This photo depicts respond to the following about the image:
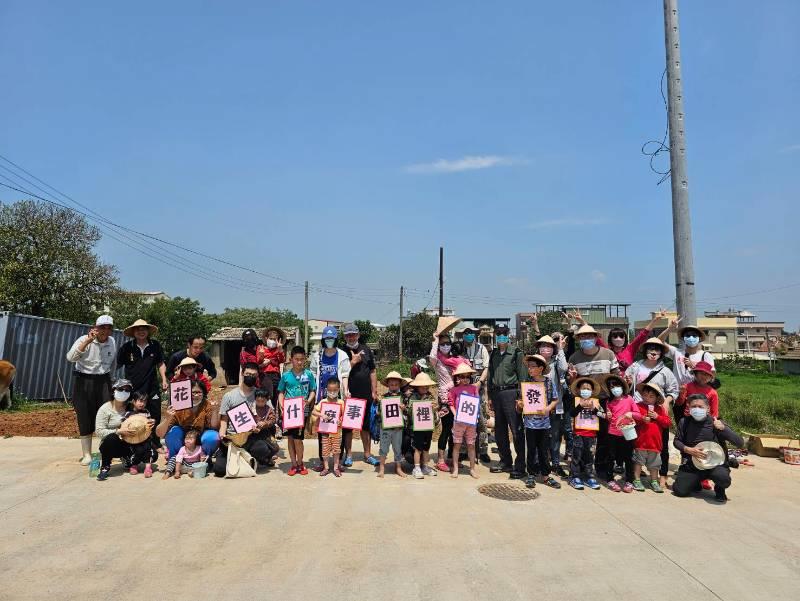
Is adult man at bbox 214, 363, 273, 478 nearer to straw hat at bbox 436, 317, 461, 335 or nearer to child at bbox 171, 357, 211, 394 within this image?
child at bbox 171, 357, 211, 394

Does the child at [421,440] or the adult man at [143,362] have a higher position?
the adult man at [143,362]

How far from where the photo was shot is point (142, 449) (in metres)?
6.99

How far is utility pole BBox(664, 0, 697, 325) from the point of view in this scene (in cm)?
852

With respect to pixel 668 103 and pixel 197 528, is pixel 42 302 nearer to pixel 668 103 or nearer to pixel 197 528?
pixel 197 528

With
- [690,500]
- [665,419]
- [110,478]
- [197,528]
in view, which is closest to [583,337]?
[665,419]

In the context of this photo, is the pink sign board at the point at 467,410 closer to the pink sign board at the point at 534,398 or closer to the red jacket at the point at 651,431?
the pink sign board at the point at 534,398

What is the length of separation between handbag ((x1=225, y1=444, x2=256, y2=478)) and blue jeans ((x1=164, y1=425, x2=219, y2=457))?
12.9 inches

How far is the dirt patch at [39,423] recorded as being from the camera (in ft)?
33.0

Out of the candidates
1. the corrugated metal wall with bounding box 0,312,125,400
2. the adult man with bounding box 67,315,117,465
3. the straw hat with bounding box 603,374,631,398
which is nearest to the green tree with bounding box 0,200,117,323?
the corrugated metal wall with bounding box 0,312,125,400

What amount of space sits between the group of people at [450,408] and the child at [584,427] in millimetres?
14

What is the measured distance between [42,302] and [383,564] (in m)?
25.3

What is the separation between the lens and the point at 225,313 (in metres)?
57.4

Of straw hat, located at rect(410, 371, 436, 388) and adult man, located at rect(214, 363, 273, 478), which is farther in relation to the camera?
straw hat, located at rect(410, 371, 436, 388)

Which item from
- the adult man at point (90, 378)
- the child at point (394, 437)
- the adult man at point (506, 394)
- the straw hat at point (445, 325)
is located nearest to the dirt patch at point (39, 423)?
the adult man at point (90, 378)
